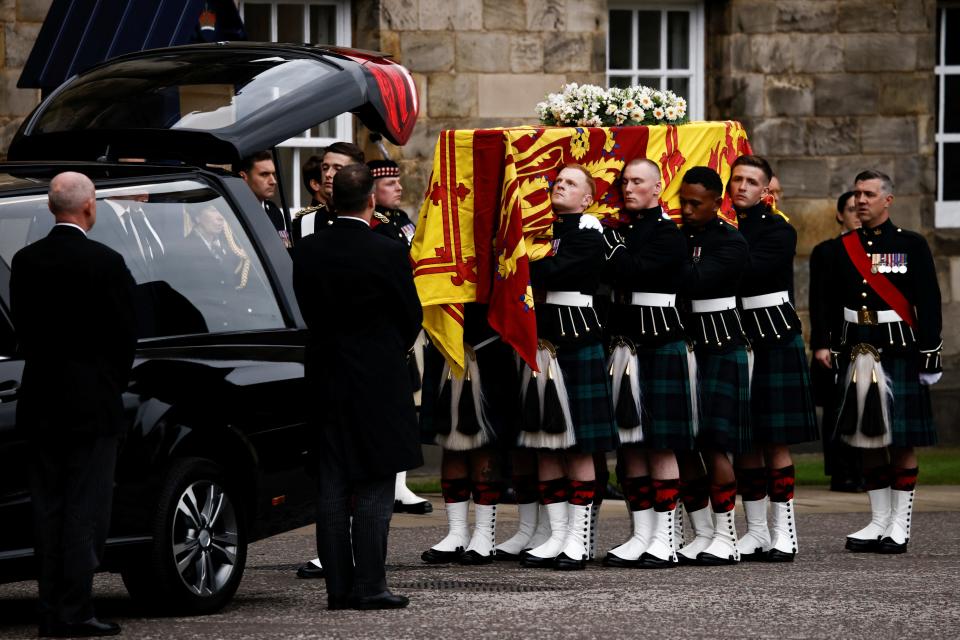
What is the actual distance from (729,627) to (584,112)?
11.0 ft

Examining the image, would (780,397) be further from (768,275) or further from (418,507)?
(418,507)

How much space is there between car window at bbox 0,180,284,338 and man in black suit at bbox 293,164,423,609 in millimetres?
317

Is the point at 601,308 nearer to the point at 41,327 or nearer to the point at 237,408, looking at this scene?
the point at 237,408

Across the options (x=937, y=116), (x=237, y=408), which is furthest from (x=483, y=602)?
(x=937, y=116)

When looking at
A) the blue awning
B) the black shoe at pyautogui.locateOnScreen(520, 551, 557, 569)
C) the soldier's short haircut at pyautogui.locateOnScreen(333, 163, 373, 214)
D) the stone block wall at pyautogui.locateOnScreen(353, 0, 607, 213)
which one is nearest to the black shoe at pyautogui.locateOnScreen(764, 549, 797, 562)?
the black shoe at pyautogui.locateOnScreen(520, 551, 557, 569)

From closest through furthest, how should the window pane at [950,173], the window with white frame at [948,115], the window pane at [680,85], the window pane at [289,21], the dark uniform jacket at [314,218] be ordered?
1. the dark uniform jacket at [314,218]
2. the window pane at [289,21]
3. the window pane at [680,85]
4. the window with white frame at [948,115]
5. the window pane at [950,173]

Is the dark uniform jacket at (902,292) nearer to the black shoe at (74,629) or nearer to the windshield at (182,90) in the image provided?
the windshield at (182,90)

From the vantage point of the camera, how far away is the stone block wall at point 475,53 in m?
15.2

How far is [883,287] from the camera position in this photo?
10.2m

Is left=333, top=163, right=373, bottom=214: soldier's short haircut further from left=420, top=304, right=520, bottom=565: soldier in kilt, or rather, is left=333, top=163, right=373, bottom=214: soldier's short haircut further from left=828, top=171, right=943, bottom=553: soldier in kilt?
left=828, top=171, right=943, bottom=553: soldier in kilt

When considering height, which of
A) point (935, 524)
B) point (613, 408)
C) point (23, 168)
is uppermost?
point (23, 168)

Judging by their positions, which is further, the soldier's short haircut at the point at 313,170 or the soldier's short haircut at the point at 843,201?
the soldier's short haircut at the point at 843,201

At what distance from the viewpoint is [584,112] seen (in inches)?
390

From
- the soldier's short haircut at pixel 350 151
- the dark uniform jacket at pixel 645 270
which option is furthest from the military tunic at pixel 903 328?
the soldier's short haircut at pixel 350 151
